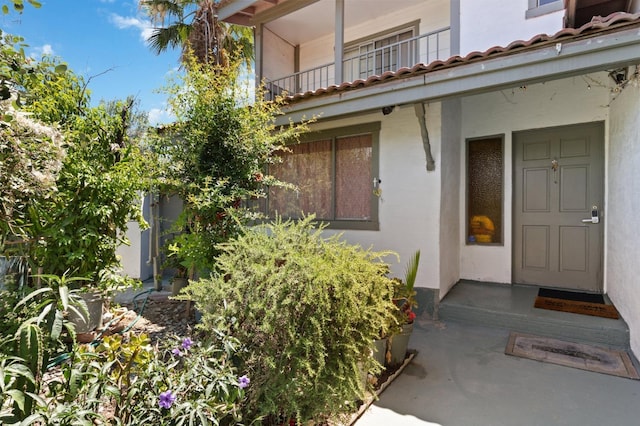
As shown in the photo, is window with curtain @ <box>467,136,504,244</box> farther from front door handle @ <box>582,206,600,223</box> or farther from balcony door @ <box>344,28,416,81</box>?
Result: balcony door @ <box>344,28,416,81</box>

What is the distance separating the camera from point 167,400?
1.64m

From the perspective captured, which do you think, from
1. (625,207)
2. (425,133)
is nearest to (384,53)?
(425,133)

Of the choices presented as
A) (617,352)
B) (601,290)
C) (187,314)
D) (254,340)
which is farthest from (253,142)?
(601,290)

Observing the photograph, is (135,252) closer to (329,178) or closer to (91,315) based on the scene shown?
(91,315)

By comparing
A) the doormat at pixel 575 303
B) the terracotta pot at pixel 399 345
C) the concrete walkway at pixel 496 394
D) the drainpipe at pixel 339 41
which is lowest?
the concrete walkway at pixel 496 394

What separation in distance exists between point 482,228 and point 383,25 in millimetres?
4402

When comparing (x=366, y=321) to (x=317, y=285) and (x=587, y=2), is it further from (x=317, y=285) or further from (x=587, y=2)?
(x=587, y=2)

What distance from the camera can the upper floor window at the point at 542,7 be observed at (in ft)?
16.1

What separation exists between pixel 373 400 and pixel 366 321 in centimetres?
87

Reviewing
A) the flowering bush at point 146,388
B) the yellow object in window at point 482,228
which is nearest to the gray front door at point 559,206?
the yellow object in window at point 482,228

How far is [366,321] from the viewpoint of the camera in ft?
7.97

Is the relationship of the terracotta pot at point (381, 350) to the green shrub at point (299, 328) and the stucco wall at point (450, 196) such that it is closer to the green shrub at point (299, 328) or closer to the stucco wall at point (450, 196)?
the green shrub at point (299, 328)

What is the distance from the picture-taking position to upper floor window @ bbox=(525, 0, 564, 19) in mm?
4918

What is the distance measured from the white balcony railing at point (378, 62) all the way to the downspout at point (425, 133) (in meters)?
1.53
